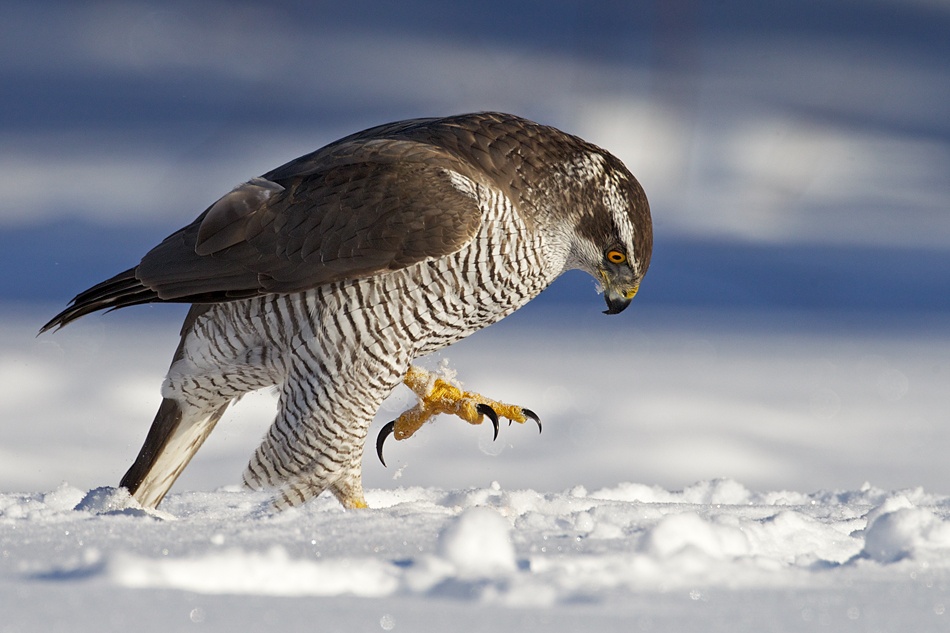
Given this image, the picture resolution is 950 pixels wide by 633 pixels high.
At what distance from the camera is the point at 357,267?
513 cm

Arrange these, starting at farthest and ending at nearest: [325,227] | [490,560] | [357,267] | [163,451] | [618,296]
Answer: [163,451], [618,296], [325,227], [357,267], [490,560]

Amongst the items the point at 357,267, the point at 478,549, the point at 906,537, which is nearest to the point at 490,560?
the point at 478,549

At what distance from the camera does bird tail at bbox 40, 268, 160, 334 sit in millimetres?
5559

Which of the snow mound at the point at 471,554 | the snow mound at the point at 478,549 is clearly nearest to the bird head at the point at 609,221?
the snow mound at the point at 471,554

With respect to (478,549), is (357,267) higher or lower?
higher

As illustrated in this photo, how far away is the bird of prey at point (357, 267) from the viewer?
5176mm

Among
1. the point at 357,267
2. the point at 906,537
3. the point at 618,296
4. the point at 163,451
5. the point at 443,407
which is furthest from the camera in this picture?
the point at 443,407

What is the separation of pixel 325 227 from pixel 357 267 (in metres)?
0.35

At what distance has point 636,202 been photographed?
5.57 meters

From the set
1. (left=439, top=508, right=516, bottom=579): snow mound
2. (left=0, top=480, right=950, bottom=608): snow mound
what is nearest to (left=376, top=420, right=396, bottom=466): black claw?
(left=0, top=480, right=950, bottom=608): snow mound

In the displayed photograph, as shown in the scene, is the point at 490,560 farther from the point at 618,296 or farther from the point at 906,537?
the point at 618,296

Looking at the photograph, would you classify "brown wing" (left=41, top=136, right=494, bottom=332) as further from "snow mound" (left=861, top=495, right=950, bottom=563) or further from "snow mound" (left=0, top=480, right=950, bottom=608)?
"snow mound" (left=861, top=495, right=950, bottom=563)

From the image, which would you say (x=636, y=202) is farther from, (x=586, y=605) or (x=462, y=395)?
(x=586, y=605)

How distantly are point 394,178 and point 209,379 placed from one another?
1.74 meters
